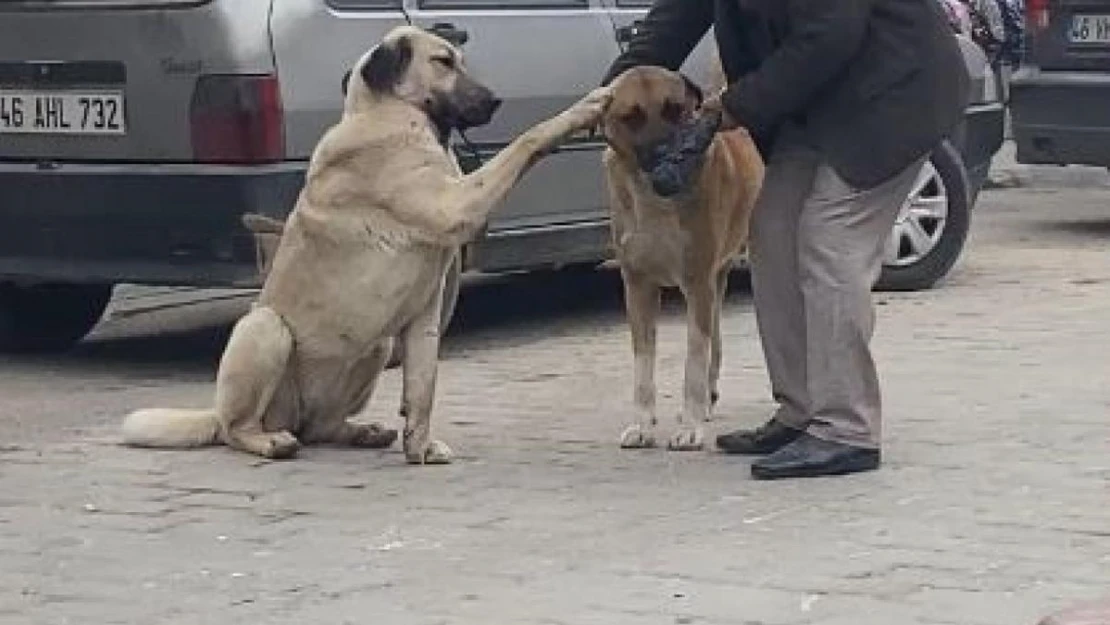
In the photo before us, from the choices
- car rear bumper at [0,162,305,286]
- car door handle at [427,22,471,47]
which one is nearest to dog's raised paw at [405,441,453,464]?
car rear bumper at [0,162,305,286]

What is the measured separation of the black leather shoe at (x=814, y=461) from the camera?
288 inches

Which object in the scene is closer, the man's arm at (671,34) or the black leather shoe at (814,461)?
the black leather shoe at (814,461)

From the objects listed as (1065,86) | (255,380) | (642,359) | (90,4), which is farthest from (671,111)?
(1065,86)

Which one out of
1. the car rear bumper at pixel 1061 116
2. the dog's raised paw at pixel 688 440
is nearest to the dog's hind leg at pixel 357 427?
the dog's raised paw at pixel 688 440

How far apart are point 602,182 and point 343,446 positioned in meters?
2.60

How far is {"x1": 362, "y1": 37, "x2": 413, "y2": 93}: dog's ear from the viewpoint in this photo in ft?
25.4

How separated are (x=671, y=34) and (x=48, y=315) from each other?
366 centimetres

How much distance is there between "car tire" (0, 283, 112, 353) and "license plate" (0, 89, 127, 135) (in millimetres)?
973

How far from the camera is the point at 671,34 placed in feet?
25.7

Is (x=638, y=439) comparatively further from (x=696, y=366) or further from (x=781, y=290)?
(x=781, y=290)

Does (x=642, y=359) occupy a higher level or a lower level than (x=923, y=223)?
higher

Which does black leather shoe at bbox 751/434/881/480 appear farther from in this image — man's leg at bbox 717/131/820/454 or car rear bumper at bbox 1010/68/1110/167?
car rear bumper at bbox 1010/68/1110/167

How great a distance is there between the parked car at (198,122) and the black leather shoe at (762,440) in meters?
1.10

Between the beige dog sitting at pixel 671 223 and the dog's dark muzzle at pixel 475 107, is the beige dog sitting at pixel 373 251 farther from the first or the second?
the beige dog sitting at pixel 671 223
